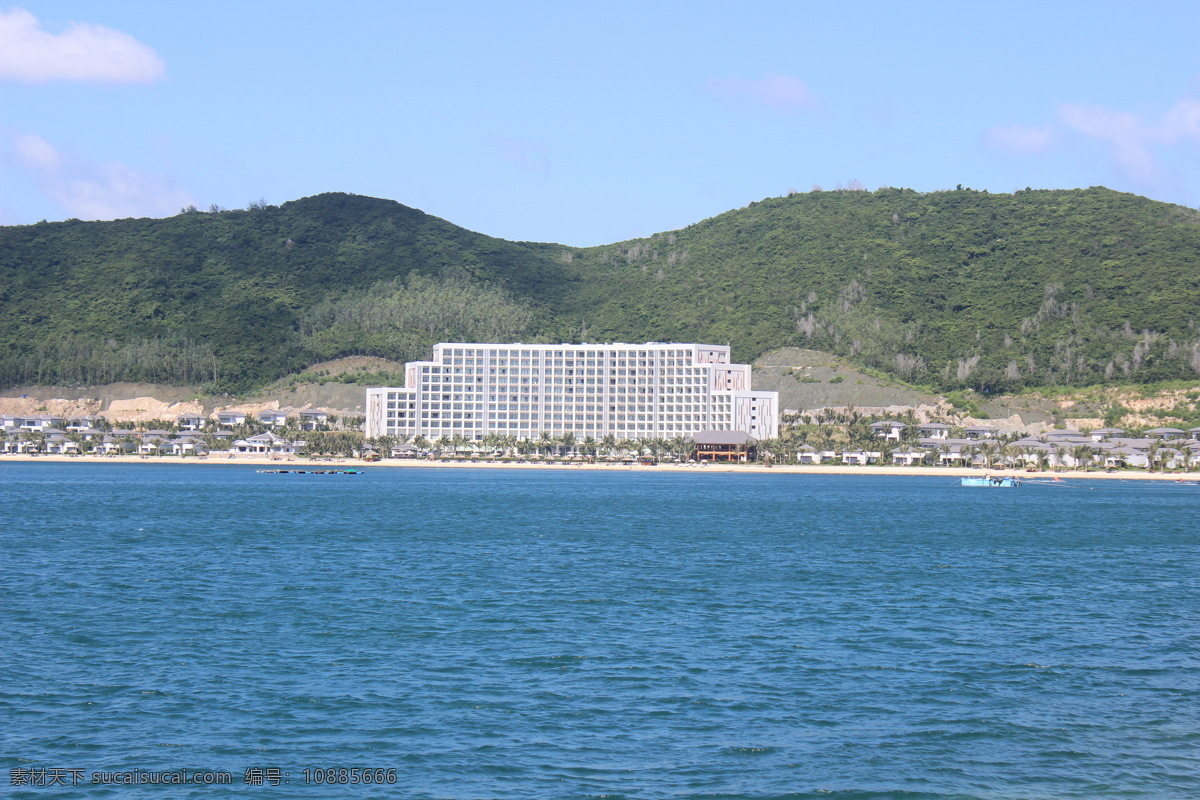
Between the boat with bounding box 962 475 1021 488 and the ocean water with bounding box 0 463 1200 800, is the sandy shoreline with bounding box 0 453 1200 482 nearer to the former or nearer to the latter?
the boat with bounding box 962 475 1021 488

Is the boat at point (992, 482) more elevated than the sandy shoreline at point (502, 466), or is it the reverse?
the sandy shoreline at point (502, 466)

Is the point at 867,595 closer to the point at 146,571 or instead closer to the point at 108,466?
the point at 146,571

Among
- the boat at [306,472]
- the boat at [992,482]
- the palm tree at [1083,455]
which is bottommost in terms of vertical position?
the boat at [992,482]

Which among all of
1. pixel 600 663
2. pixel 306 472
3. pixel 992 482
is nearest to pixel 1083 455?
pixel 992 482

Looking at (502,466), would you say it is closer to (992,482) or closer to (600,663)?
(992,482)

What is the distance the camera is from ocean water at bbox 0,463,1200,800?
73.9 feet

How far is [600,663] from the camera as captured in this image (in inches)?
1249

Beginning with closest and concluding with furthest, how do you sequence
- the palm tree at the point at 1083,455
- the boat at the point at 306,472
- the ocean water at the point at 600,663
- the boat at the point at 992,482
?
the ocean water at the point at 600,663 → the boat at the point at 992,482 → the boat at the point at 306,472 → the palm tree at the point at 1083,455

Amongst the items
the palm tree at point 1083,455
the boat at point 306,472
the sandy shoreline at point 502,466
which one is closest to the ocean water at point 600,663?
the boat at point 306,472

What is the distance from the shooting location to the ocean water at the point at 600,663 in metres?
22.5

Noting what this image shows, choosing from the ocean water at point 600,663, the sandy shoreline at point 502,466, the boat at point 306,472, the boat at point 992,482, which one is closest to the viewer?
the ocean water at point 600,663

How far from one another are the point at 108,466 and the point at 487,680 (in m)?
159

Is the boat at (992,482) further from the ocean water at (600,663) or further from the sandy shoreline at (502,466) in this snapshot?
the ocean water at (600,663)

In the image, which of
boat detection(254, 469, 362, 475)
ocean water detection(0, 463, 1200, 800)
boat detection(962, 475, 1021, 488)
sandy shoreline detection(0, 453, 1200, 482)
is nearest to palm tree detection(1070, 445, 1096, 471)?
sandy shoreline detection(0, 453, 1200, 482)
